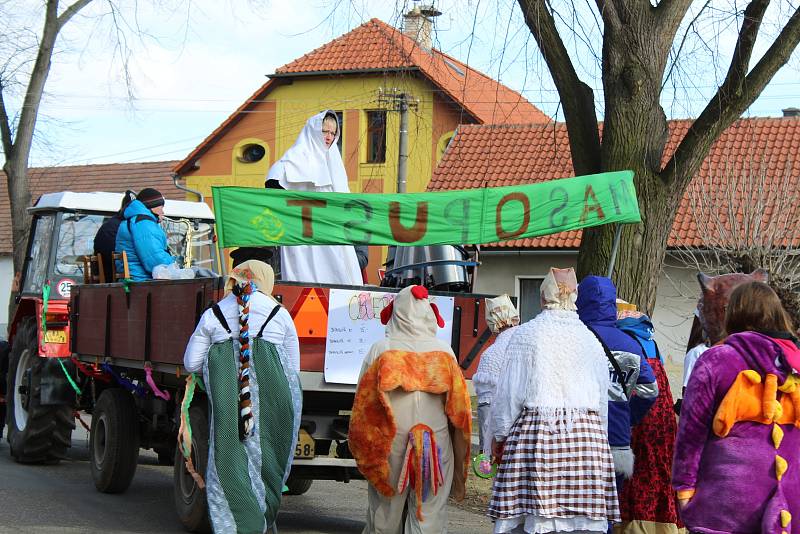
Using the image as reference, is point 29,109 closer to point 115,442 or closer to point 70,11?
point 70,11

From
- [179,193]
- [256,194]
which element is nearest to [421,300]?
[256,194]

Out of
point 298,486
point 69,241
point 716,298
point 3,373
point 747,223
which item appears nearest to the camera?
point 716,298

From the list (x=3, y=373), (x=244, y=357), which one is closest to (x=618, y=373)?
(x=244, y=357)

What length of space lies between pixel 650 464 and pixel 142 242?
4.75m

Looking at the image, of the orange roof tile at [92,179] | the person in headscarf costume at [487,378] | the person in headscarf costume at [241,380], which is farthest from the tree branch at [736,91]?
the orange roof tile at [92,179]

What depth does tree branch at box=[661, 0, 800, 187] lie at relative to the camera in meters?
9.66

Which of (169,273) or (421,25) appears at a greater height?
(421,25)

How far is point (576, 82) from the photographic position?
10.0 meters

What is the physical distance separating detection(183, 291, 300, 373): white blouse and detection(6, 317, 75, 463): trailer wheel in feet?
14.9

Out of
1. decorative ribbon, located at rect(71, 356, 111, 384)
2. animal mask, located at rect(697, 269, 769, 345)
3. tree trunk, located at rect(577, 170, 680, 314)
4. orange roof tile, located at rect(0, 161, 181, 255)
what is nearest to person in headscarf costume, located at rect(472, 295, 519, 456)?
animal mask, located at rect(697, 269, 769, 345)

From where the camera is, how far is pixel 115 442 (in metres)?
9.73

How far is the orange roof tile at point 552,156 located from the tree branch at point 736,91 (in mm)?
10815

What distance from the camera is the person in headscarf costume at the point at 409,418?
660 cm

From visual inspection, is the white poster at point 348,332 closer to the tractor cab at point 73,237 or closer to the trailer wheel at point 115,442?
the trailer wheel at point 115,442
